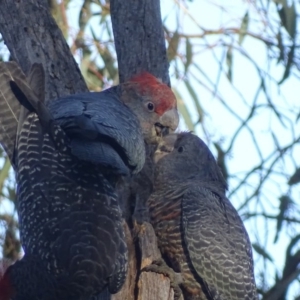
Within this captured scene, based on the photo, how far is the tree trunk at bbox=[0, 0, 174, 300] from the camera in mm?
3709

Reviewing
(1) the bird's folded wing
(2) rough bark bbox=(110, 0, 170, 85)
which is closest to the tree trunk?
(2) rough bark bbox=(110, 0, 170, 85)

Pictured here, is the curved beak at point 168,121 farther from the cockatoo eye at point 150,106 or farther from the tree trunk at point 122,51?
the tree trunk at point 122,51

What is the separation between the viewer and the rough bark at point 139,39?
13.6 ft

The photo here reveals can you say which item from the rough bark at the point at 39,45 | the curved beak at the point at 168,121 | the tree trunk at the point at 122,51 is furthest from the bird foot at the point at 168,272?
Result: the rough bark at the point at 39,45

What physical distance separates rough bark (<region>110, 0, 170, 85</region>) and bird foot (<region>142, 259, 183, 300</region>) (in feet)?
2.82

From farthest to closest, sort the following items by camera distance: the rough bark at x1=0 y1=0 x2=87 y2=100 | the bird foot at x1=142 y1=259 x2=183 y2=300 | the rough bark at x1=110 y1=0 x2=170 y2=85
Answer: the rough bark at x1=110 y1=0 x2=170 y2=85
the rough bark at x1=0 y1=0 x2=87 y2=100
the bird foot at x1=142 y1=259 x2=183 y2=300

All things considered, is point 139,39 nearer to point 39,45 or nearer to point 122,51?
point 122,51

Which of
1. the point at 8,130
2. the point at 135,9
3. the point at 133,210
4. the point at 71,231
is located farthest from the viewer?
the point at 135,9

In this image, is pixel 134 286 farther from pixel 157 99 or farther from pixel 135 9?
pixel 135 9

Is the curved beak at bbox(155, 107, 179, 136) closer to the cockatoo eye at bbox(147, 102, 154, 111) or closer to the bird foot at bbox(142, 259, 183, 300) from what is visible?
the cockatoo eye at bbox(147, 102, 154, 111)

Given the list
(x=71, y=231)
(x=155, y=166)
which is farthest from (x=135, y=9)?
(x=71, y=231)

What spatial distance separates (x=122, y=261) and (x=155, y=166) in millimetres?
896

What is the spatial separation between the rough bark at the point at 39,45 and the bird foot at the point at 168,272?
828mm

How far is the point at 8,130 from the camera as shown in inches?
145
